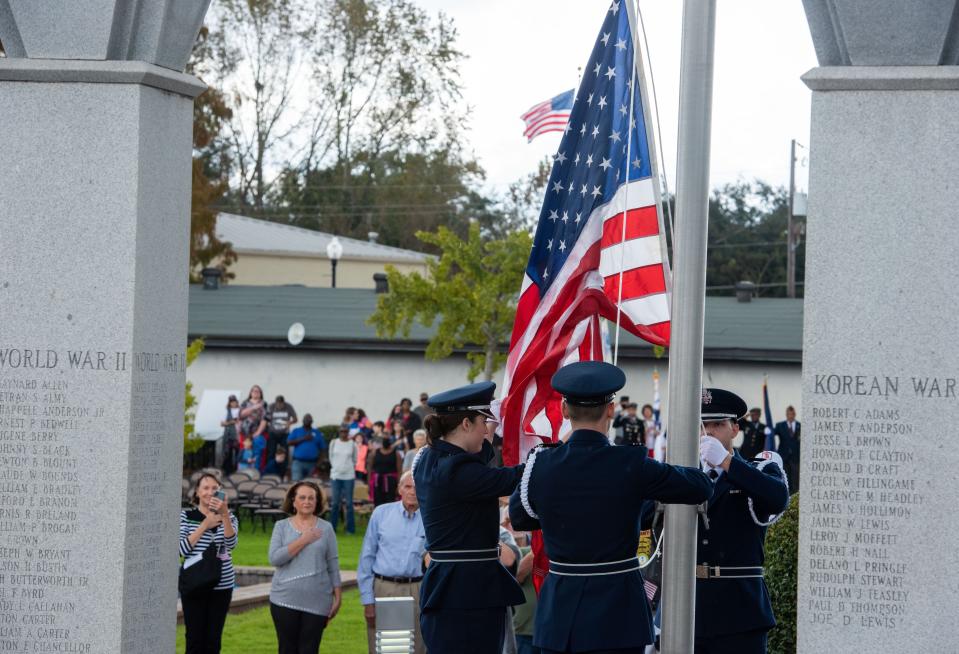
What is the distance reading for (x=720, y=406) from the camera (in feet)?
23.7

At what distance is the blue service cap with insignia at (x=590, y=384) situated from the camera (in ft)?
20.7

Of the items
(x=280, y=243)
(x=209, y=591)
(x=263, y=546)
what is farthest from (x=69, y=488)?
(x=280, y=243)

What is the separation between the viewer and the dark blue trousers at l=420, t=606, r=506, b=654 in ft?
24.0

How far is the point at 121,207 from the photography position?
7125 millimetres

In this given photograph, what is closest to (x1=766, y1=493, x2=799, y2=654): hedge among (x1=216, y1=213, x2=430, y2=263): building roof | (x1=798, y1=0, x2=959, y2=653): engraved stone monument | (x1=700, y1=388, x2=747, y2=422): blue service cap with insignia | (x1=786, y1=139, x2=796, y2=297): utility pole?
(x1=700, y1=388, x2=747, y2=422): blue service cap with insignia

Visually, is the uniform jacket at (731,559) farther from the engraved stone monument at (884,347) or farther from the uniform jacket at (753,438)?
the uniform jacket at (753,438)

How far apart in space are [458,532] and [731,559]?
1466 millimetres

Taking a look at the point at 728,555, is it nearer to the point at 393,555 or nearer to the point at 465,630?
the point at 465,630

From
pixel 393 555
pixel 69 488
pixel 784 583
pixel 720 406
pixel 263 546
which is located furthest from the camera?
pixel 263 546

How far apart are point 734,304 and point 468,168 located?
16.3m

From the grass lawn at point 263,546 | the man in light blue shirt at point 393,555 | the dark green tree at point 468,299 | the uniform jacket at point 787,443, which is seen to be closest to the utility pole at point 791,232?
the dark green tree at point 468,299

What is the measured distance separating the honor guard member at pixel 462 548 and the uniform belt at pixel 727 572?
100 centimetres

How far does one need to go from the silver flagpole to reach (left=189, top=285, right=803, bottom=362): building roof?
83.3 feet

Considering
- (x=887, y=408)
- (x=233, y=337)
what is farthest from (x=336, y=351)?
Answer: (x=887, y=408)
